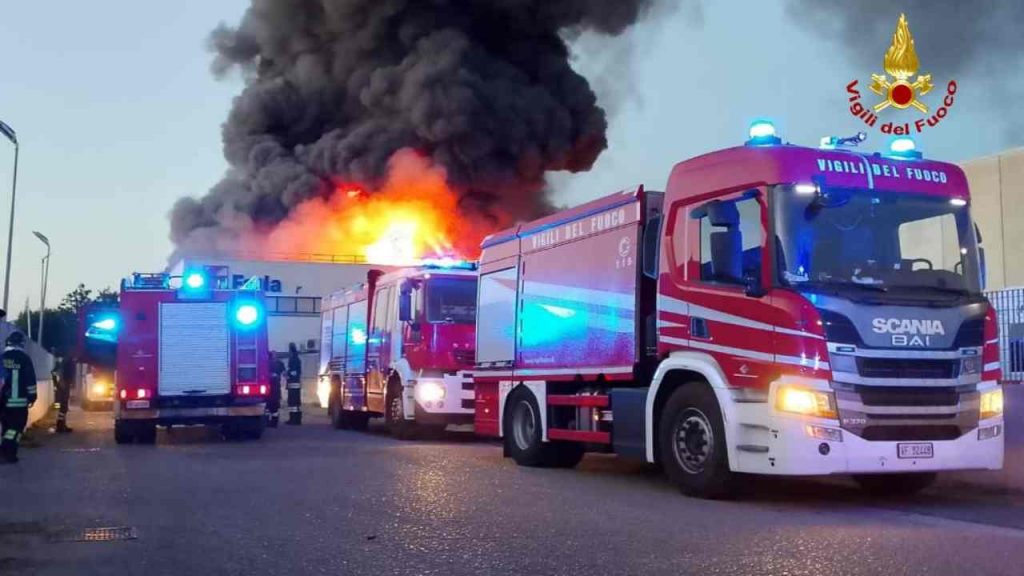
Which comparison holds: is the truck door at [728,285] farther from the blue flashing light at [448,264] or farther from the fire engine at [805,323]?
the blue flashing light at [448,264]

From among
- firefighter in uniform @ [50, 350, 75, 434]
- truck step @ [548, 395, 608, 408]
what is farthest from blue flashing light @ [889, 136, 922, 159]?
firefighter in uniform @ [50, 350, 75, 434]

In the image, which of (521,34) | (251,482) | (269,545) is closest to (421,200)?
(521,34)

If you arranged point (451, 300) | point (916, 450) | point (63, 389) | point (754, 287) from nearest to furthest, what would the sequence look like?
point (916, 450), point (754, 287), point (451, 300), point (63, 389)

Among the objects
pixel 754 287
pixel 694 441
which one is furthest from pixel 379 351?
pixel 754 287

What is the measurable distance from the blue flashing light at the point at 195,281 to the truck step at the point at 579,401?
729 cm

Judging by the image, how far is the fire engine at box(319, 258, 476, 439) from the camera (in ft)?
52.3

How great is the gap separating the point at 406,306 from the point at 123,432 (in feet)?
14.4

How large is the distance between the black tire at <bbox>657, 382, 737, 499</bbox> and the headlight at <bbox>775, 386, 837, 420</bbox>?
0.64 metres

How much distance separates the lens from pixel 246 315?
54.8ft

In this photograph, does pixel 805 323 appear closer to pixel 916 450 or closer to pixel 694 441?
pixel 916 450

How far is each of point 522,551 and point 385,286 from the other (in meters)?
11.8

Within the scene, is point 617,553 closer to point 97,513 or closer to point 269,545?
point 269,545

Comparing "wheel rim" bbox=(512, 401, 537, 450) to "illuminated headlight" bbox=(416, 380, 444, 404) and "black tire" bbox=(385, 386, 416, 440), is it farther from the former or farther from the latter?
"black tire" bbox=(385, 386, 416, 440)

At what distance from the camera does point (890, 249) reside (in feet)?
28.4
